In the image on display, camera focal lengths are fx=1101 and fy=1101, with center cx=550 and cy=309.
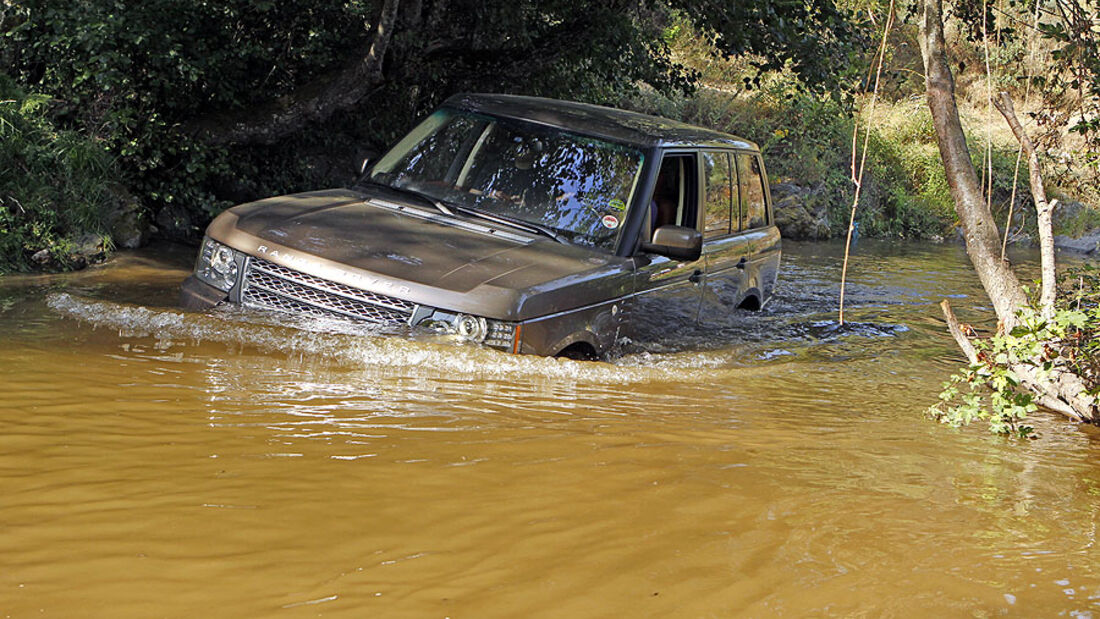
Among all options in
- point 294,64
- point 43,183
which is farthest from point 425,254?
point 294,64

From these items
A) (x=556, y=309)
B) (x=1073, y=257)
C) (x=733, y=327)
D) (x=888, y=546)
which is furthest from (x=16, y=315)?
(x=1073, y=257)

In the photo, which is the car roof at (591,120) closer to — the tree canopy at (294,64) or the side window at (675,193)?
the side window at (675,193)

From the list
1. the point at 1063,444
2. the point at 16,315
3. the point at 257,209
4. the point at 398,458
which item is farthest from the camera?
the point at 16,315

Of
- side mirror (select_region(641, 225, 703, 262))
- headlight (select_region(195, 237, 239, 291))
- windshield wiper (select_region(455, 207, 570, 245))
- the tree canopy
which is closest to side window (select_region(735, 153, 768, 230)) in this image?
side mirror (select_region(641, 225, 703, 262))

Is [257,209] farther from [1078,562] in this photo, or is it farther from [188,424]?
[1078,562]

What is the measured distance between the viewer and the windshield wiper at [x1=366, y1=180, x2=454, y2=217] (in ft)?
20.9

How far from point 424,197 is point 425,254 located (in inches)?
41.3

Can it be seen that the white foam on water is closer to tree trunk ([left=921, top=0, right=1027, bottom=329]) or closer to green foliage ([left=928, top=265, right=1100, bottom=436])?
green foliage ([left=928, top=265, right=1100, bottom=436])

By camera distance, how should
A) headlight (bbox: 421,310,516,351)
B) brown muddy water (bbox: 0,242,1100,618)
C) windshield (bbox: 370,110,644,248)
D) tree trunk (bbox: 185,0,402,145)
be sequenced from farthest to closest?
1. tree trunk (bbox: 185,0,402,145)
2. windshield (bbox: 370,110,644,248)
3. headlight (bbox: 421,310,516,351)
4. brown muddy water (bbox: 0,242,1100,618)

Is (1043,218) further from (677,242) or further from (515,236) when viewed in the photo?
(515,236)

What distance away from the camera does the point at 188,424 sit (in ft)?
13.6

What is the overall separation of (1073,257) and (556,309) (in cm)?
1510

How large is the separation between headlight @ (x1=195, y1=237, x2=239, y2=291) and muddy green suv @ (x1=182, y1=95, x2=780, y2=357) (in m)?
0.01

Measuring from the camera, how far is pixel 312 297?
5371 millimetres
